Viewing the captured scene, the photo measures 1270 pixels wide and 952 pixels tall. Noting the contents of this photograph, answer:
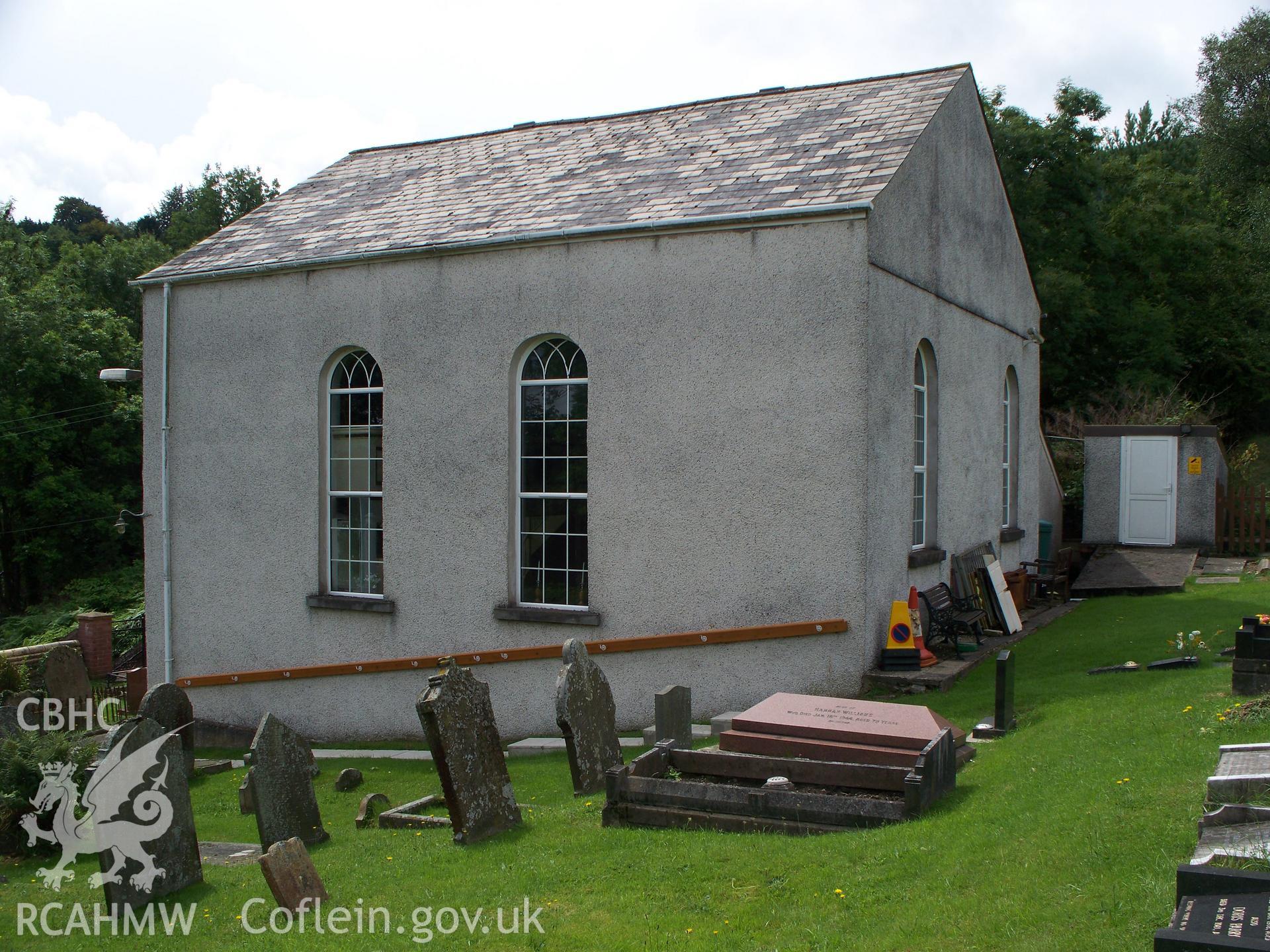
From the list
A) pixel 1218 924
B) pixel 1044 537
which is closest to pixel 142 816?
pixel 1218 924

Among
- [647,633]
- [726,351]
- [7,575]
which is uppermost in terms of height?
[726,351]

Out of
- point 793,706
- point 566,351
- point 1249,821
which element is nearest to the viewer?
point 1249,821

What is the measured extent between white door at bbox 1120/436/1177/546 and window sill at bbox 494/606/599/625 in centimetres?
1361

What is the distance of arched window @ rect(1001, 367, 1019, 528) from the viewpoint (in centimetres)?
1939

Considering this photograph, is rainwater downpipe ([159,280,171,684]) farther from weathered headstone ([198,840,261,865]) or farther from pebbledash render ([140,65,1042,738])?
weathered headstone ([198,840,261,865])

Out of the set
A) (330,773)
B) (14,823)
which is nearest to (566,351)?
(330,773)

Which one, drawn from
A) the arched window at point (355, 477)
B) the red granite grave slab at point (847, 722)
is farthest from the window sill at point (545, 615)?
the red granite grave slab at point (847, 722)

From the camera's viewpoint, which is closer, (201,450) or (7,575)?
(201,450)

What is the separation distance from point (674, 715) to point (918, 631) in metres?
4.02

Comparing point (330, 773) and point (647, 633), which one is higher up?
point (647, 633)

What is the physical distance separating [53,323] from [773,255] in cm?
3515

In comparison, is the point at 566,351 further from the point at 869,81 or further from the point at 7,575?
the point at 7,575

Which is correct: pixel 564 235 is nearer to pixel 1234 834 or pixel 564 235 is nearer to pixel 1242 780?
pixel 1242 780

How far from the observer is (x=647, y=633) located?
41.9ft
